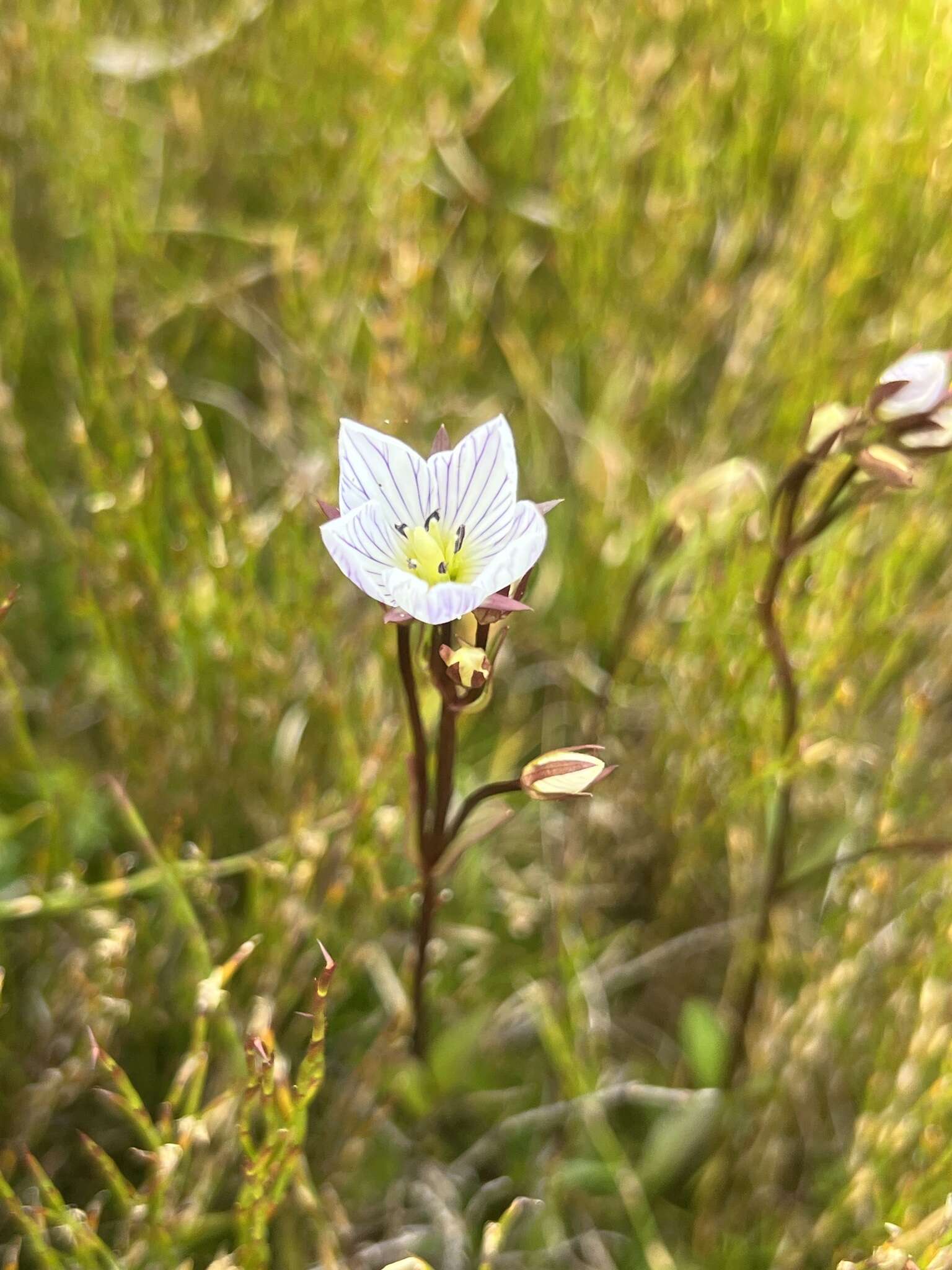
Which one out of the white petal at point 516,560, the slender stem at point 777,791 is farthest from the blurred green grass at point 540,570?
the white petal at point 516,560

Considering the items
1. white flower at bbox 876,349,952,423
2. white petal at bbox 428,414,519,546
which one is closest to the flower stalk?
white flower at bbox 876,349,952,423

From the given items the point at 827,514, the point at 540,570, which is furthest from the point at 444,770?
the point at 540,570

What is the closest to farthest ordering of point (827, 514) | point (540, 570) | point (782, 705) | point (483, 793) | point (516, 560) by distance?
1. point (516, 560)
2. point (483, 793)
3. point (827, 514)
4. point (782, 705)
5. point (540, 570)

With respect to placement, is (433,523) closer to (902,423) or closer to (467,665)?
(467,665)

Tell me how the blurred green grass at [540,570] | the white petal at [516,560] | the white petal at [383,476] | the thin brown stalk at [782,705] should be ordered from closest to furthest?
the white petal at [516,560] < the white petal at [383,476] < the thin brown stalk at [782,705] < the blurred green grass at [540,570]

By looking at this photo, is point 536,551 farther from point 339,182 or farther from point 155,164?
point 155,164

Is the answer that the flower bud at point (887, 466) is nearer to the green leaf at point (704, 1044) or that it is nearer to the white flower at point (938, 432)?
the white flower at point (938, 432)

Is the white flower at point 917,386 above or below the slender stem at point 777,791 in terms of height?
above

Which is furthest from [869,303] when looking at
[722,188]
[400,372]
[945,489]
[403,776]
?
[403,776]
